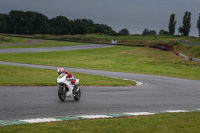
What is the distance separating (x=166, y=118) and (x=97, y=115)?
2.19 metres

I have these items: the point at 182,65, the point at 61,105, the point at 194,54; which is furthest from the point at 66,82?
the point at 194,54

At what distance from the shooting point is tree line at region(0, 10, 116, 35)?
14712cm

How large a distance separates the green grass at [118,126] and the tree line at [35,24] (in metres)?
138

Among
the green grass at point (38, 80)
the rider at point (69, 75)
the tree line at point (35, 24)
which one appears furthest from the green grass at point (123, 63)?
the tree line at point (35, 24)

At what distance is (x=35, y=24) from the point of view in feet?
511

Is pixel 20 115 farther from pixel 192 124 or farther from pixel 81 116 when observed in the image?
pixel 192 124

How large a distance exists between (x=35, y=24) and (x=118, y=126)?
151878 mm

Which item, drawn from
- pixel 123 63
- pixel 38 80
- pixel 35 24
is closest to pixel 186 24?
pixel 35 24

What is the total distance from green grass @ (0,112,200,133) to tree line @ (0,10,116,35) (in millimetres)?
138092

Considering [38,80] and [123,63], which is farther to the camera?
[123,63]

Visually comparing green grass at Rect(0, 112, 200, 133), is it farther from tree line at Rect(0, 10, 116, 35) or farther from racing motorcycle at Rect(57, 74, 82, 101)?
tree line at Rect(0, 10, 116, 35)

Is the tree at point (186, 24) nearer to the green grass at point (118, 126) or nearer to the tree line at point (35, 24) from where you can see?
the tree line at point (35, 24)

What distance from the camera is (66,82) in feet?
43.4

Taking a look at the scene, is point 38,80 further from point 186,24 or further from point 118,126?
point 186,24
